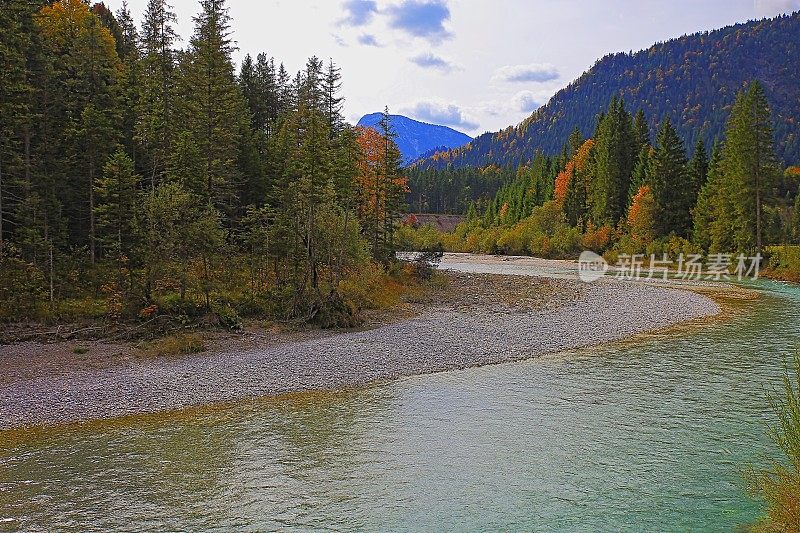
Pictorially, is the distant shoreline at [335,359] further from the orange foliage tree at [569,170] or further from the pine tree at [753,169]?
the orange foliage tree at [569,170]

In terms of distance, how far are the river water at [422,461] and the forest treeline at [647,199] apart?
36.2 metres

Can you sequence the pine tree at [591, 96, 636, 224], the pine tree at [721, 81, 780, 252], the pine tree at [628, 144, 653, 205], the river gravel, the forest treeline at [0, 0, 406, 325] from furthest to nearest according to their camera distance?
the pine tree at [591, 96, 636, 224]
the pine tree at [628, 144, 653, 205]
the pine tree at [721, 81, 780, 252]
the forest treeline at [0, 0, 406, 325]
the river gravel

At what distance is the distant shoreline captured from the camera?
556 inches

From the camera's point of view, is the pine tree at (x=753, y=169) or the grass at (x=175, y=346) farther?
the pine tree at (x=753, y=169)

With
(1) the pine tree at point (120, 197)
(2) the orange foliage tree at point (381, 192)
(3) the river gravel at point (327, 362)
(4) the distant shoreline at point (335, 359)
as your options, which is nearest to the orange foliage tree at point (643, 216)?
(4) the distant shoreline at point (335, 359)

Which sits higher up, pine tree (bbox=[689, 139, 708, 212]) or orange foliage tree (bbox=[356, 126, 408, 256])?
pine tree (bbox=[689, 139, 708, 212])

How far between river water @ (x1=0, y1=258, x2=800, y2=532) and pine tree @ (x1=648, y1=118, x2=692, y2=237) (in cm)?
5146

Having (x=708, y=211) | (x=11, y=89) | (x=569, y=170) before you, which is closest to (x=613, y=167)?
(x=569, y=170)

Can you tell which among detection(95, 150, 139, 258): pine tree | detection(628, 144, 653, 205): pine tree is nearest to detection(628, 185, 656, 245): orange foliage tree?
detection(628, 144, 653, 205): pine tree

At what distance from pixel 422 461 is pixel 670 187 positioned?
61.6 m

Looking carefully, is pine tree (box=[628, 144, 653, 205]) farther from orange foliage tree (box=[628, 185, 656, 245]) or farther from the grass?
the grass

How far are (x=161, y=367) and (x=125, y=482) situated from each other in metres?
7.75

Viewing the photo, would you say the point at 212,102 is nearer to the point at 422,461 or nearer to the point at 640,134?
the point at 422,461

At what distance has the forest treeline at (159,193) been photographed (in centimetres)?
2298
